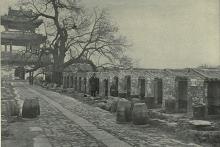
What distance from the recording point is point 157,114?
1231 centimetres

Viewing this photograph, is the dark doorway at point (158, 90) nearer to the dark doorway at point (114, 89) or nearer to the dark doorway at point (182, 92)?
the dark doorway at point (182, 92)

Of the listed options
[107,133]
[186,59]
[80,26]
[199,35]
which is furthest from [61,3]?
[107,133]

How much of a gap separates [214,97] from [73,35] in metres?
21.2

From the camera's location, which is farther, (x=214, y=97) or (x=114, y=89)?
(x=114, y=89)

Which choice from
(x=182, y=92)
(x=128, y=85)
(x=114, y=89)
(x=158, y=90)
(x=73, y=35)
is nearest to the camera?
(x=182, y=92)

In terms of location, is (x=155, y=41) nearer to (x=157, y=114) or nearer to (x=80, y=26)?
(x=157, y=114)

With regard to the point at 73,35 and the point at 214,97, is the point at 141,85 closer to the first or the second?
the point at 214,97

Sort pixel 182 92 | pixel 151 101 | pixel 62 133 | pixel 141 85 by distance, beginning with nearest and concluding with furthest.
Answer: pixel 62 133 → pixel 182 92 → pixel 151 101 → pixel 141 85

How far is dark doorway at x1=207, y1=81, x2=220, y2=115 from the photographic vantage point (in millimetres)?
12555

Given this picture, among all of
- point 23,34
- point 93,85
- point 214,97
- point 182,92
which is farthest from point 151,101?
point 23,34

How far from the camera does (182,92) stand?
1422 centimetres

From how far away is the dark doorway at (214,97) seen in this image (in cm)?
1255

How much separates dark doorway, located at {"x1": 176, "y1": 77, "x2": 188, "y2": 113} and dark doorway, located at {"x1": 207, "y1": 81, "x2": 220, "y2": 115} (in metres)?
1.35

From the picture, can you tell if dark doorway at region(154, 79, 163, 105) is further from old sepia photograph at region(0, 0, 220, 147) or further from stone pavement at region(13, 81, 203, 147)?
stone pavement at region(13, 81, 203, 147)
